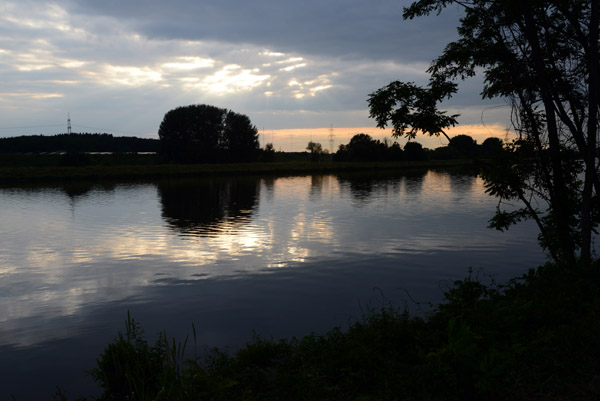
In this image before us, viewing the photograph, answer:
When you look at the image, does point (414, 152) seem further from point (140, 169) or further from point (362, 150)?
point (140, 169)

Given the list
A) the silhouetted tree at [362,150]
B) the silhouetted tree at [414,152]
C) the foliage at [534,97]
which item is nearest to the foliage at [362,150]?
the silhouetted tree at [362,150]

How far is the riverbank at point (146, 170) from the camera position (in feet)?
267

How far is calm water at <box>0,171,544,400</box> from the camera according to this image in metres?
11.0

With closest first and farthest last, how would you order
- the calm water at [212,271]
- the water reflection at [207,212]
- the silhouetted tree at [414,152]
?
1. the calm water at [212,271]
2. the water reflection at [207,212]
3. the silhouetted tree at [414,152]

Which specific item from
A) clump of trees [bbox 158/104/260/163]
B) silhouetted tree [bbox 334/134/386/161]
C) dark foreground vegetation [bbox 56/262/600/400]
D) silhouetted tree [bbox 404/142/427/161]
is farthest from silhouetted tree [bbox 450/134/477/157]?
silhouetted tree [bbox 404/142/427/161]

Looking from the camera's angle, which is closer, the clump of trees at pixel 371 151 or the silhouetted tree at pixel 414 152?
the clump of trees at pixel 371 151

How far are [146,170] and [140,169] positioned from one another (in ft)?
4.04

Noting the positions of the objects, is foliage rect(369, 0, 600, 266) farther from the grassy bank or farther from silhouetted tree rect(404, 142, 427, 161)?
silhouetted tree rect(404, 142, 427, 161)

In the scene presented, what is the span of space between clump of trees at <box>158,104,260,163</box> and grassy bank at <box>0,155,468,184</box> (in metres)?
7.71

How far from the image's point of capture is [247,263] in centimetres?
1880

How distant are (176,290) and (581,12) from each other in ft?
47.9

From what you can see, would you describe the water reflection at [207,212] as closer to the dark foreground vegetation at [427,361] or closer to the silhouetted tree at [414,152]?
the dark foreground vegetation at [427,361]

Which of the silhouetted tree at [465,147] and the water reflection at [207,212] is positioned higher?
the silhouetted tree at [465,147]

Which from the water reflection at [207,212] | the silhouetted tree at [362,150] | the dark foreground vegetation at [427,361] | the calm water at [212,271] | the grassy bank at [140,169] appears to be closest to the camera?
the dark foreground vegetation at [427,361]
